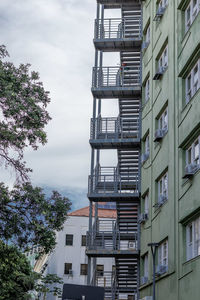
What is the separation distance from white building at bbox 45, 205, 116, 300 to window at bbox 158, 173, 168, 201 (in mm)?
40481

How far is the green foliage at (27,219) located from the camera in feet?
60.9

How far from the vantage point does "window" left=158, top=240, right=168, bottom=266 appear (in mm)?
23656

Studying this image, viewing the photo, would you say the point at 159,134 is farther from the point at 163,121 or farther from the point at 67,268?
the point at 67,268

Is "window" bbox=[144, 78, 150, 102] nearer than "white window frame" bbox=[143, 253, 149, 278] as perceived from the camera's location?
No

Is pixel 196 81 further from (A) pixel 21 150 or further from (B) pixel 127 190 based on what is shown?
(B) pixel 127 190

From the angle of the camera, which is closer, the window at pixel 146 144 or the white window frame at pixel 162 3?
the white window frame at pixel 162 3

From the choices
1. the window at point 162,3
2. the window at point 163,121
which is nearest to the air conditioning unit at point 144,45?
the window at point 162,3

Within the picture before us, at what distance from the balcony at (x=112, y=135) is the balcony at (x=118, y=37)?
4.87m

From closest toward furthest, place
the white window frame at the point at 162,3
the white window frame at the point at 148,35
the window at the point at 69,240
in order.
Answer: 1. the white window frame at the point at 162,3
2. the white window frame at the point at 148,35
3. the window at the point at 69,240

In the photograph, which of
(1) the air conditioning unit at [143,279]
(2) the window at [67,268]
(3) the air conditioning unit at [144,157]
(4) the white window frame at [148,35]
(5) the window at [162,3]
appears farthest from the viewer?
(2) the window at [67,268]

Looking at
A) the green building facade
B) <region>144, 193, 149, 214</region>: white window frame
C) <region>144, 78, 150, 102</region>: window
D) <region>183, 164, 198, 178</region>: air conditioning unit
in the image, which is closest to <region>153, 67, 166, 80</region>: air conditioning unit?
the green building facade

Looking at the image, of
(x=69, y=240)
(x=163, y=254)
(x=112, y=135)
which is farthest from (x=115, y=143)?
(x=69, y=240)

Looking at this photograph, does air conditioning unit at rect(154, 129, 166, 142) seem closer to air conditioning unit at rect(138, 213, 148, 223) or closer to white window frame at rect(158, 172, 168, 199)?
white window frame at rect(158, 172, 168, 199)

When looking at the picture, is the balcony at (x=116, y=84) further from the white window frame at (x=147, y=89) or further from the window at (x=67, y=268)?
the window at (x=67, y=268)
